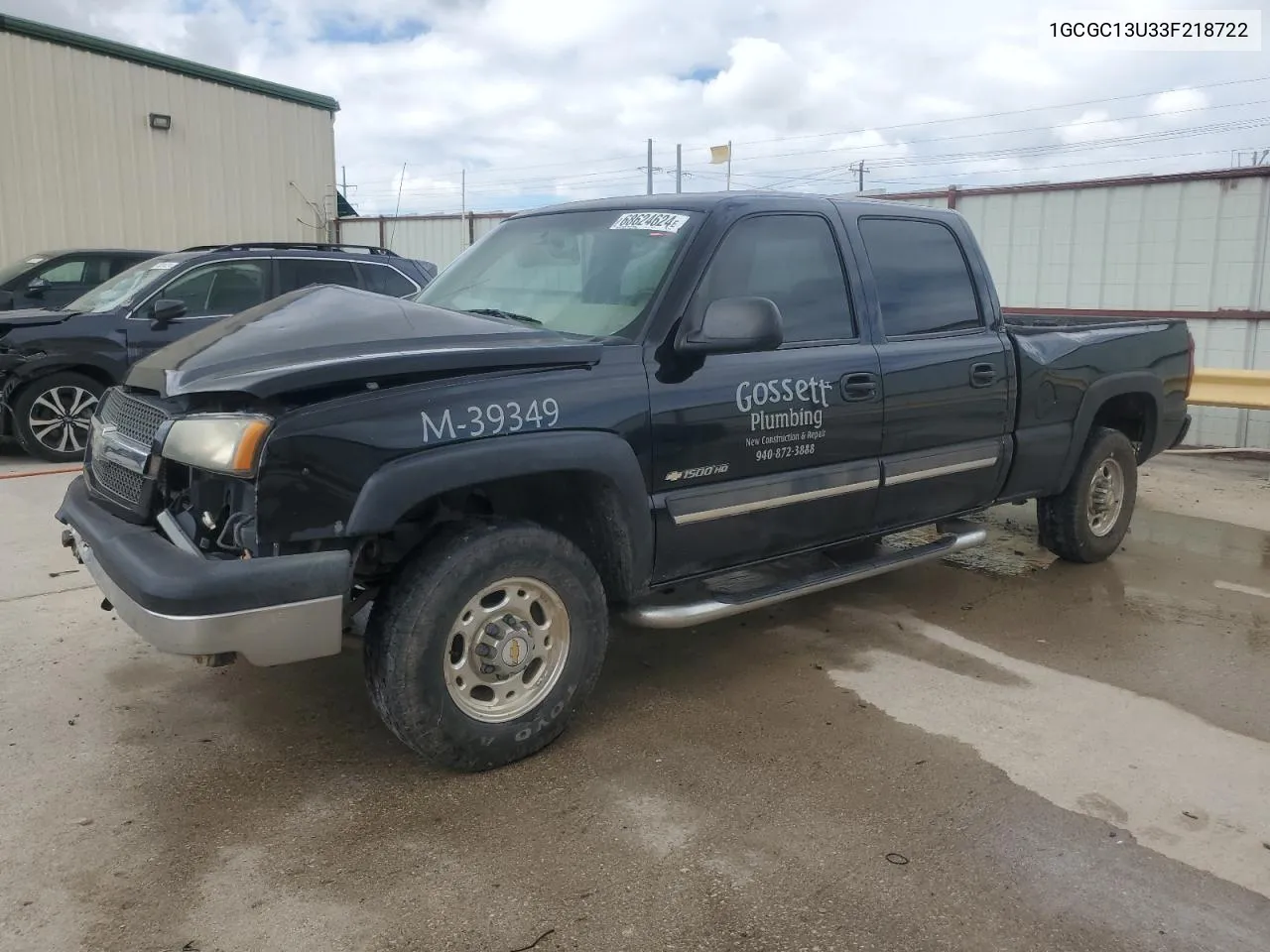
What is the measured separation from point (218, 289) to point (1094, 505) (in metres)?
7.03

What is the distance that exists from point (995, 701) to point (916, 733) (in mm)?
501

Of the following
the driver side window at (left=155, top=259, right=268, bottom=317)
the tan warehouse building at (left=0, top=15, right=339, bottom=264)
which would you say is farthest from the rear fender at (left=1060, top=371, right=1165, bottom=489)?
the tan warehouse building at (left=0, top=15, right=339, bottom=264)

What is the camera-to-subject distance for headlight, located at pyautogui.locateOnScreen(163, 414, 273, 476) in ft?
9.25

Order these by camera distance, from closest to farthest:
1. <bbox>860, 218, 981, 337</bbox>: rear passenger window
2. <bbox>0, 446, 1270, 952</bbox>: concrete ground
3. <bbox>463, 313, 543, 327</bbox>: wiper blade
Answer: <bbox>0, 446, 1270, 952</bbox>: concrete ground, <bbox>463, 313, 543, 327</bbox>: wiper blade, <bbox>860, 218, 981, 337</bbox>: rear passenger window

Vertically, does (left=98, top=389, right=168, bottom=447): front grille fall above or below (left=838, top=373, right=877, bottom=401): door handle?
below

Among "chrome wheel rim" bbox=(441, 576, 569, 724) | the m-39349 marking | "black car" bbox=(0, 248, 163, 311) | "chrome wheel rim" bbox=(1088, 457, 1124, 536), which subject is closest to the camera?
the m-39349 marking

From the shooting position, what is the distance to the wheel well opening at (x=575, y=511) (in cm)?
342

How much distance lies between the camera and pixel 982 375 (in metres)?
4.75

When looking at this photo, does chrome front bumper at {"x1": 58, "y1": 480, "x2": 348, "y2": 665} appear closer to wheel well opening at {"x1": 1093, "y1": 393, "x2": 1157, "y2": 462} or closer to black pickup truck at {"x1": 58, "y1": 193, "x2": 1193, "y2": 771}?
black pickup truck at {"x1": 58, "y1": 193, "x2": 1193, "y2": 771}

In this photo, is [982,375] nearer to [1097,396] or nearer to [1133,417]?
[1097,396]

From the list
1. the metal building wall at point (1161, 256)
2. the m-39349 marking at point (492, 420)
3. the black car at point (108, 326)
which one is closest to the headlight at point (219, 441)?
the m-39349 marking at point (492, 420)

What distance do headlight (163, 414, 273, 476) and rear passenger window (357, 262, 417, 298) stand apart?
21.0 ft

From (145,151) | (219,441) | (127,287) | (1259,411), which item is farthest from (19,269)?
(1259,411)

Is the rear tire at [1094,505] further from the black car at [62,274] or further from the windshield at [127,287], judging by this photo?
the black car at [62,274]
